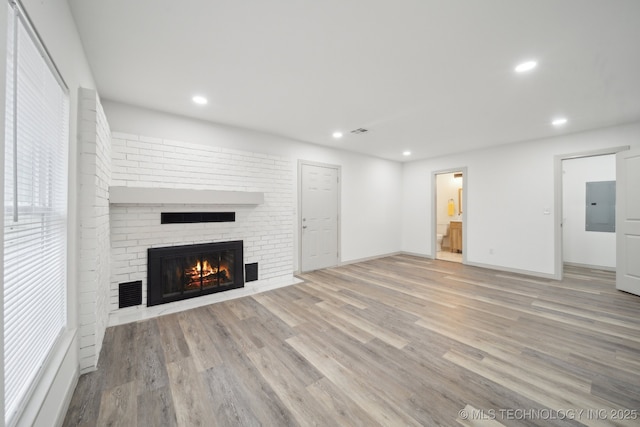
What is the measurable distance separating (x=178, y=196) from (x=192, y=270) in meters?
1.06

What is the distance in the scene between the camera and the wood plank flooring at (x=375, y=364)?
1569mm

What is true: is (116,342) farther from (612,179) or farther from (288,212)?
(612,179)

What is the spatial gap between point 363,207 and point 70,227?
16.3 feet

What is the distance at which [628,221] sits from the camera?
3.67 metres

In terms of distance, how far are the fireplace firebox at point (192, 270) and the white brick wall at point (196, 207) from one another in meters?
0.10

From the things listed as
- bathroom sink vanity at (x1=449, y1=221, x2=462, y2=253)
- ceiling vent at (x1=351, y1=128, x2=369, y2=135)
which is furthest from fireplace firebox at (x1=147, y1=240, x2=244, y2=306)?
bathroom sink vanity at (x1=449, y1=221, x2=462, y2=253)

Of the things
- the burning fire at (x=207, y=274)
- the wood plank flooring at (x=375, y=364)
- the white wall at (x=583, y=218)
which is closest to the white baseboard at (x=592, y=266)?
the white wall at (x=583, y=218)

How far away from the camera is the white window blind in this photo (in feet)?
3.51

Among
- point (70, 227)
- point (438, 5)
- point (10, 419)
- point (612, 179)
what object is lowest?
point (10, 419)

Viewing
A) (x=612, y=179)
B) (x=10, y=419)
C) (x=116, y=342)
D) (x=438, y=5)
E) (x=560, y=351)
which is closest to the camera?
(x=10, y=419)

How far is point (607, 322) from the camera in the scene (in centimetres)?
275

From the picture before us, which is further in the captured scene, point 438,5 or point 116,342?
point 116,342

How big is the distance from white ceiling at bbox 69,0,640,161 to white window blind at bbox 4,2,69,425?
2.53 feet

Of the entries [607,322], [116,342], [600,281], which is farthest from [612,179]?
[116,342]
